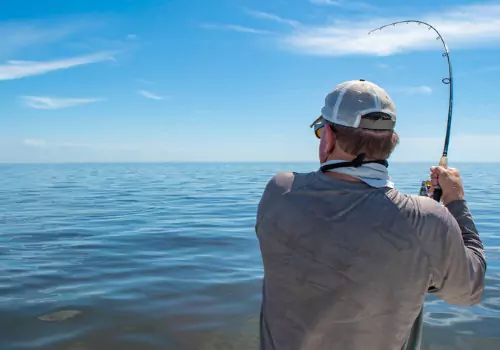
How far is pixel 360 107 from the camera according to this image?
78.7 inches

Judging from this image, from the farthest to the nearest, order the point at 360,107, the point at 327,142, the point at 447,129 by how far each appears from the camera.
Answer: the point at 447,129 → the point at 327,142 → the point at 360,107

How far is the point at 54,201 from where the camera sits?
65.7 feet

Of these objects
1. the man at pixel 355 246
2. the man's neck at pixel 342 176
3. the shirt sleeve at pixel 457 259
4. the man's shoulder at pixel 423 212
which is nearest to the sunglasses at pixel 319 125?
the man at pixel 355 246

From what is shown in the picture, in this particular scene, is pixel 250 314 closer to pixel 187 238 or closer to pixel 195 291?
pixel 195 291

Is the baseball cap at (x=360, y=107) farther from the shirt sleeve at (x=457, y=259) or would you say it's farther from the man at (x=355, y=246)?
the shirt sleeve at (x=457, y=259)

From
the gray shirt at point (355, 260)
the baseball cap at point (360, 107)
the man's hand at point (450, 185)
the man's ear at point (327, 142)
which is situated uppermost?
the baseball cap at point (360, 107)

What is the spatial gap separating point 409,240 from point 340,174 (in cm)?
40

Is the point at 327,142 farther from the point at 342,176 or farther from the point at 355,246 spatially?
the point at 355,246

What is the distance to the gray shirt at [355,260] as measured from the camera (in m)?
1.89

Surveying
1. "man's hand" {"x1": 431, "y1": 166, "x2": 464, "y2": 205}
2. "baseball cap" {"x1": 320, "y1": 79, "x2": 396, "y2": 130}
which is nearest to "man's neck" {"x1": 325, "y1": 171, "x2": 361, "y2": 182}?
"baseball cap" {"x1": 320, "y1": 79, "x2": 396, "y2": 130}

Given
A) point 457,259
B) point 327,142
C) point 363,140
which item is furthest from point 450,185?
point 327,142

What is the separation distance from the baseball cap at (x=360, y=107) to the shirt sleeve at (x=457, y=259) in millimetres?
472

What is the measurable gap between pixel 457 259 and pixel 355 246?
0.46 metres

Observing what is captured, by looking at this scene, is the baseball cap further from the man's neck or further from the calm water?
the calm water
